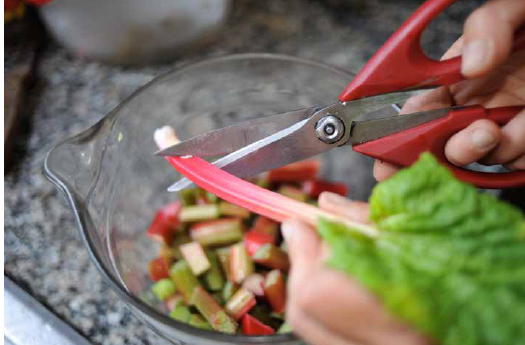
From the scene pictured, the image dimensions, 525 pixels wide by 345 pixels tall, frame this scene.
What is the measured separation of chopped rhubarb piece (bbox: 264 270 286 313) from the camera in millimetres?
837

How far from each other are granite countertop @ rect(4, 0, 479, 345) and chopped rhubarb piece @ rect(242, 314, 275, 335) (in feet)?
0.44

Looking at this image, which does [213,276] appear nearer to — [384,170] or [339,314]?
[384,170]

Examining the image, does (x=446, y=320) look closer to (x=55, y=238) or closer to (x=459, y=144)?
(x=459, y=144)

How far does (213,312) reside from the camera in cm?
81

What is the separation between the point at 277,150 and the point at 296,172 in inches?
12.0

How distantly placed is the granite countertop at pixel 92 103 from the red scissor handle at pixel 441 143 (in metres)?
0.43

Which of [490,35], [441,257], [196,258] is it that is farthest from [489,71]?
[196,258]

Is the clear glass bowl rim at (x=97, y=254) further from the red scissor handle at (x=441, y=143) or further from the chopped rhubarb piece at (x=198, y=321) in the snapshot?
the red scissor handle at (x=441, y=143)

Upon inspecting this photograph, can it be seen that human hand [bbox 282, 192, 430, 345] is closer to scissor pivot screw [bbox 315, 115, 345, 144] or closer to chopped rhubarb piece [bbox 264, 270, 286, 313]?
scissor pivot screw [bbox 315, 115, 345, 144]

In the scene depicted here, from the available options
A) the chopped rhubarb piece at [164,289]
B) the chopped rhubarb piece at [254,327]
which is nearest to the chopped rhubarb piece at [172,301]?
the chopped rhubarb piece at [164,289]

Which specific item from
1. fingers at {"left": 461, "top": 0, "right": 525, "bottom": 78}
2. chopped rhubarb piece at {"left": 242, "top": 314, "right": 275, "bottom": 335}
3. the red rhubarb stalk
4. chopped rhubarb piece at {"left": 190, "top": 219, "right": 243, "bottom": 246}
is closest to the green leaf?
the red rhubarb stalk

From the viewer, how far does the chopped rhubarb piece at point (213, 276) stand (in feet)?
2.95

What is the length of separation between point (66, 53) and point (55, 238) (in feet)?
1.61

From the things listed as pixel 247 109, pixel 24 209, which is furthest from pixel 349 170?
pixel 24 209
